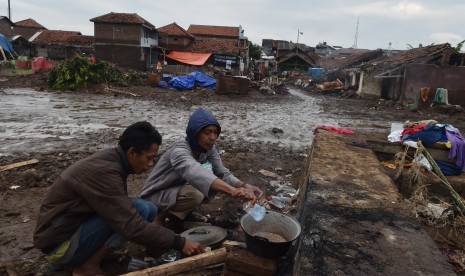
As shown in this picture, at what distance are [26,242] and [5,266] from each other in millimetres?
607

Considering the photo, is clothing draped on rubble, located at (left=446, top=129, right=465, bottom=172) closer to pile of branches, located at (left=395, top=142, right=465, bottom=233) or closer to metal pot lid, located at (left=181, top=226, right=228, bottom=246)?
pile of branches, located at (left=395, top=142, right=465, bottom=233)

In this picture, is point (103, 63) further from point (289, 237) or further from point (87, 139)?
point (289, 237)

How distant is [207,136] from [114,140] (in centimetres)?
542

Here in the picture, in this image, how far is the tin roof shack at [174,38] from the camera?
35.9 metres

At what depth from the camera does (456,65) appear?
65.0 ft

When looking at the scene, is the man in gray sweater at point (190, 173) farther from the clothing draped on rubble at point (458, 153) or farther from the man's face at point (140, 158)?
the clothing draped on rubble at point (458, 153)

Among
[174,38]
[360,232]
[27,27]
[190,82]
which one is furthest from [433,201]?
[27,27]

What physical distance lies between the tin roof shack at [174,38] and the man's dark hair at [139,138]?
35.4 metres

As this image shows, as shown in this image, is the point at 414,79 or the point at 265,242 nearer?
the point at 265,242

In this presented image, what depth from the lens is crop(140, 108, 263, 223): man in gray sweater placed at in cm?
274

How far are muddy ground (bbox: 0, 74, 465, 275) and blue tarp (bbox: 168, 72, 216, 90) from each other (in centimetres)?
411

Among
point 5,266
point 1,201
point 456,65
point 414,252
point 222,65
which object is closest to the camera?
point 414,252

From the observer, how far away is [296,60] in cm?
4594

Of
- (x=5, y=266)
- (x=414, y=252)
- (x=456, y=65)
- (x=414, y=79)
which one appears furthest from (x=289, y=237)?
(x=456, y=65)
